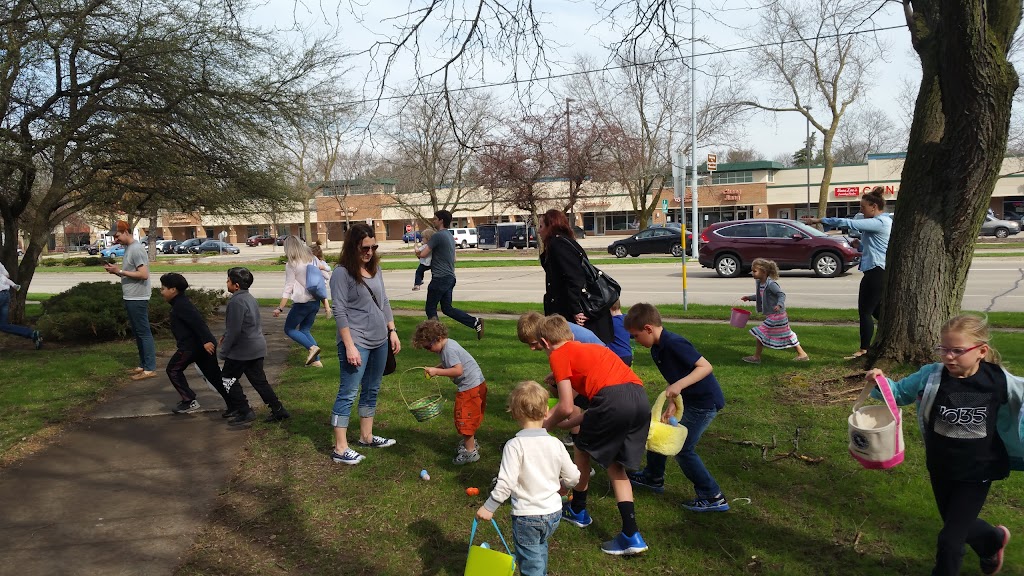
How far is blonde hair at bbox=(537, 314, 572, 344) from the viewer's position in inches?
157

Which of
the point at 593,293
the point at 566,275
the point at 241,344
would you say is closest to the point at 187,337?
the point at 241,344

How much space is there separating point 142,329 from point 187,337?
2.26 metres

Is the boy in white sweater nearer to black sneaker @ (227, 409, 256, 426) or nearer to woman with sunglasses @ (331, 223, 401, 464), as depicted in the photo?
woman with sunglasses @ (331, 223, 401, 464)

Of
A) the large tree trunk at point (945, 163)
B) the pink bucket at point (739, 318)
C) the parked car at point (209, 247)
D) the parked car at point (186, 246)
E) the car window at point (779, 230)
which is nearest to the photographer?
the large tree trunk at point (945, 163)

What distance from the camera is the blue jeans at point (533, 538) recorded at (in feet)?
11.1

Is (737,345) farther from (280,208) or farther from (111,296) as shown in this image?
(111,296)

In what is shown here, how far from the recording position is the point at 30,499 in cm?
500

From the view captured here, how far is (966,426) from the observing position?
10.4 ft

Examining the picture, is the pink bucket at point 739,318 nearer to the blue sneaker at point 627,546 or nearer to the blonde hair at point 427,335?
the blonde hair at point 427,335

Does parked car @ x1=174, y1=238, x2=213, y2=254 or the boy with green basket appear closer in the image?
the boy with green basket

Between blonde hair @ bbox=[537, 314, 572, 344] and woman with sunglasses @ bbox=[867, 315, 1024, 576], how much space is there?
1763 mm

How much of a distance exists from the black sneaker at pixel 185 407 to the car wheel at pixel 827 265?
16.7m

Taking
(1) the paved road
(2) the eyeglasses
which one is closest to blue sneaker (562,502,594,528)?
(2) the eyeglasses

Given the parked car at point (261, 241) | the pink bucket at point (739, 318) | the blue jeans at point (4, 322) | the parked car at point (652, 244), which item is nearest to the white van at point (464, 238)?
the parked car at point (652, 244)
